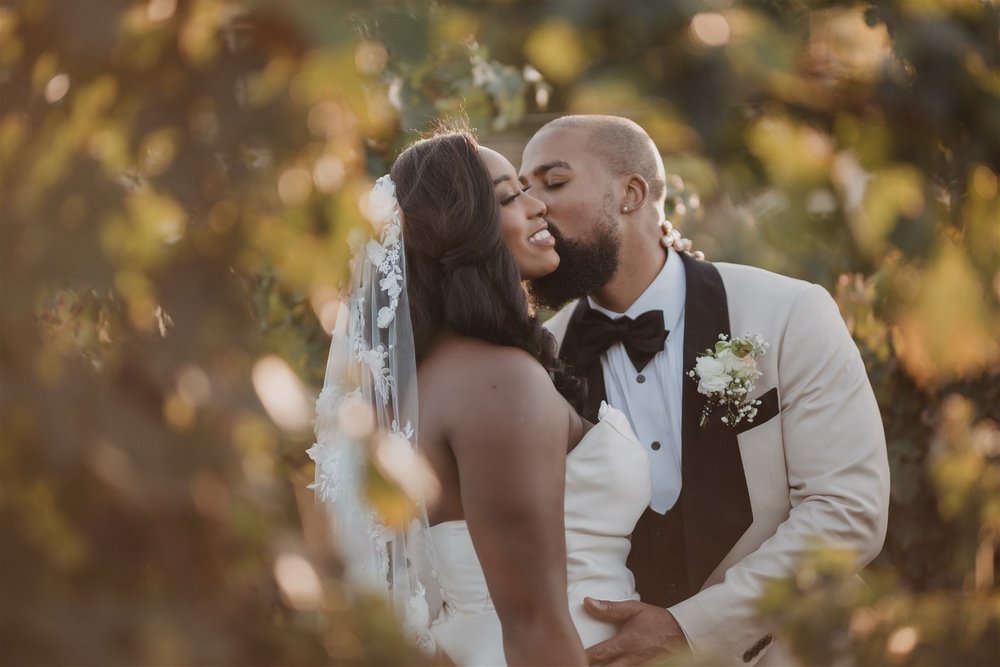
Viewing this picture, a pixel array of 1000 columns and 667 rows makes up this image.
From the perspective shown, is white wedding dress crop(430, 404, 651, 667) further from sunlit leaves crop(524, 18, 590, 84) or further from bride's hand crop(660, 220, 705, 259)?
sunlit leaves crop(524, 18, 590, 84)

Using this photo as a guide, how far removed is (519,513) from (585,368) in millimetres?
1438

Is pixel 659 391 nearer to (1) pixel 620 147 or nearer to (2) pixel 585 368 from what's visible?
(2) pixel 585 368

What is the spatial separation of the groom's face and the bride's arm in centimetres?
145

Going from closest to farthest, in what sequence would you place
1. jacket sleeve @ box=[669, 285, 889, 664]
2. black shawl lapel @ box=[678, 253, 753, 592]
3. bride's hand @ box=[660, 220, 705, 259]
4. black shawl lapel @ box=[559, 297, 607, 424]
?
jacket sleeve @ box=[669, 285, 889, 664] < black shawl lapel @ box=[678, 253, 753, 592] < black shawl lapel @ box=[559, 297, 607, 424] < bride's hand @ box=[660, 220, 705, 259]

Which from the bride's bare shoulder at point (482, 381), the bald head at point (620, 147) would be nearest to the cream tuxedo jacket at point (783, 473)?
the bald head at point (620, 147)

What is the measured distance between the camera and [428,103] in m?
4.64

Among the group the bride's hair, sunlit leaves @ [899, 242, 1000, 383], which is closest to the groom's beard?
the bride's hair

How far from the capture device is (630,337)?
3953mm

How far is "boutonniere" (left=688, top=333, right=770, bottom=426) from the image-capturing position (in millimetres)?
3648

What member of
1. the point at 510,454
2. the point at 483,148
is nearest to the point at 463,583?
the point at 510,454

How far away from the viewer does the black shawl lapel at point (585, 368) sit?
390 cm

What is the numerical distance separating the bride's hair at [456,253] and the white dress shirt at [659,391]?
0.76 meters

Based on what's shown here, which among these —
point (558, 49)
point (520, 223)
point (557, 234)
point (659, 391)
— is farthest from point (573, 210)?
point (558, 49)

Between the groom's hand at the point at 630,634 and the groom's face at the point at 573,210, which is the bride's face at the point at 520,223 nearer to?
the groom's face at the point at 573,210
